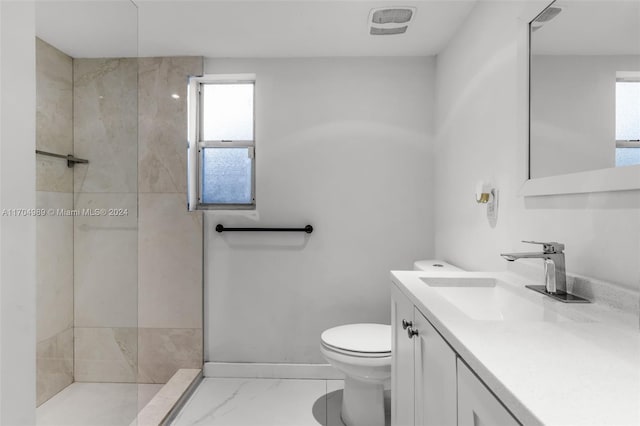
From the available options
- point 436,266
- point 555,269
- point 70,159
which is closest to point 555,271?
point 555,269

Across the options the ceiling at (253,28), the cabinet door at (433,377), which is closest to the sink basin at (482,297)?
the cabinet door at (433,377)

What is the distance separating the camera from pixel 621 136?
0.92m

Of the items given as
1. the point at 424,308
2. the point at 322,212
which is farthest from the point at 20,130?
the point at 322,212

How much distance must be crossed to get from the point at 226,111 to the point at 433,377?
86.3 inches

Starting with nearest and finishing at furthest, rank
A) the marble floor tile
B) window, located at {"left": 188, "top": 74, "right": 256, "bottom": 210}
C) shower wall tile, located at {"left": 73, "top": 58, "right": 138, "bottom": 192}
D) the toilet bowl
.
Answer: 1. shower wall tile, located at {"left": 73, "top": 58, "right": 138, "bottom": 192}
2. the toilet bowl
3. the marble floor tile
4. window, located at {"left": 188, "top": 74, "right": 256, "bottom": 210}

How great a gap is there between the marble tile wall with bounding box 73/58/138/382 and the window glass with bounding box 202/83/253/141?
885 mm

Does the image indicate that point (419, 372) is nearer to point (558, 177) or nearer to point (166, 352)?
point (558, 177)

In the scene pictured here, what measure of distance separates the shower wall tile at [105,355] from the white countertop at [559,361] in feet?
3.94

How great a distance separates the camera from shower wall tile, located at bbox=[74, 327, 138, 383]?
1.27 metres

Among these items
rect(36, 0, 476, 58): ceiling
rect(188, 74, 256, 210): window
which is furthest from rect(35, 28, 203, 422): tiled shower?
rect(188, 74, 256, 210): window

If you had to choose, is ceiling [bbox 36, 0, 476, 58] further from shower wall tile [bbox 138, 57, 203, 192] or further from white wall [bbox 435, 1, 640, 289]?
white wall [bbox 435, 1, 640, 289]

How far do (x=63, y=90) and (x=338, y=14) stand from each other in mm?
1334

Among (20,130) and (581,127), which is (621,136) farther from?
(20,130)

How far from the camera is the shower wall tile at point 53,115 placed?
104cm
